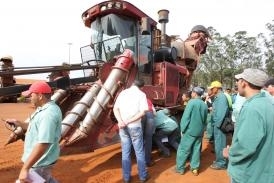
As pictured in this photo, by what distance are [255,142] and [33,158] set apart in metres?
2.16

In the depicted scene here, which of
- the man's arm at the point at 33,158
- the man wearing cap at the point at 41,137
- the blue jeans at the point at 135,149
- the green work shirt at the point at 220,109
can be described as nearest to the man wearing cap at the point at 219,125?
the green work shirt at the point at 220,109

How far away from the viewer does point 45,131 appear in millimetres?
3566

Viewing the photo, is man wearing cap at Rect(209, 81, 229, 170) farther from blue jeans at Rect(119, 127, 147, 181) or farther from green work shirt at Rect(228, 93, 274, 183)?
green work shirt at Rect(228, 93, 274, 183)

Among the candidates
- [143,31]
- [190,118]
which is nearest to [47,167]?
[190,118]

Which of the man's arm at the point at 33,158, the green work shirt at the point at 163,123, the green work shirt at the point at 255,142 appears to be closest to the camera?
the green work shirt at the point at 255,142

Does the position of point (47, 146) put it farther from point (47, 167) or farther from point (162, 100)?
point (162, 100)

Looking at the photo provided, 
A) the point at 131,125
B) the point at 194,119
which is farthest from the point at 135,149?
the point at 194,119

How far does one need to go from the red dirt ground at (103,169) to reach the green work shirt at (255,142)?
3026 mm

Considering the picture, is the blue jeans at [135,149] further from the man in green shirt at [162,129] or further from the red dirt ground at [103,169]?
the man in green shirt at [162,129]

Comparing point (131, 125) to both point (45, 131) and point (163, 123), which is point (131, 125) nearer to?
point (163, 123)

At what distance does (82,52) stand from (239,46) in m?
33.6

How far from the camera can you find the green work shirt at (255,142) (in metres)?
3.20

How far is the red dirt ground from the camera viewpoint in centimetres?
625

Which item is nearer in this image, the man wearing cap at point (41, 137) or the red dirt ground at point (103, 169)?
the man wearing cap at point (41, 137)
